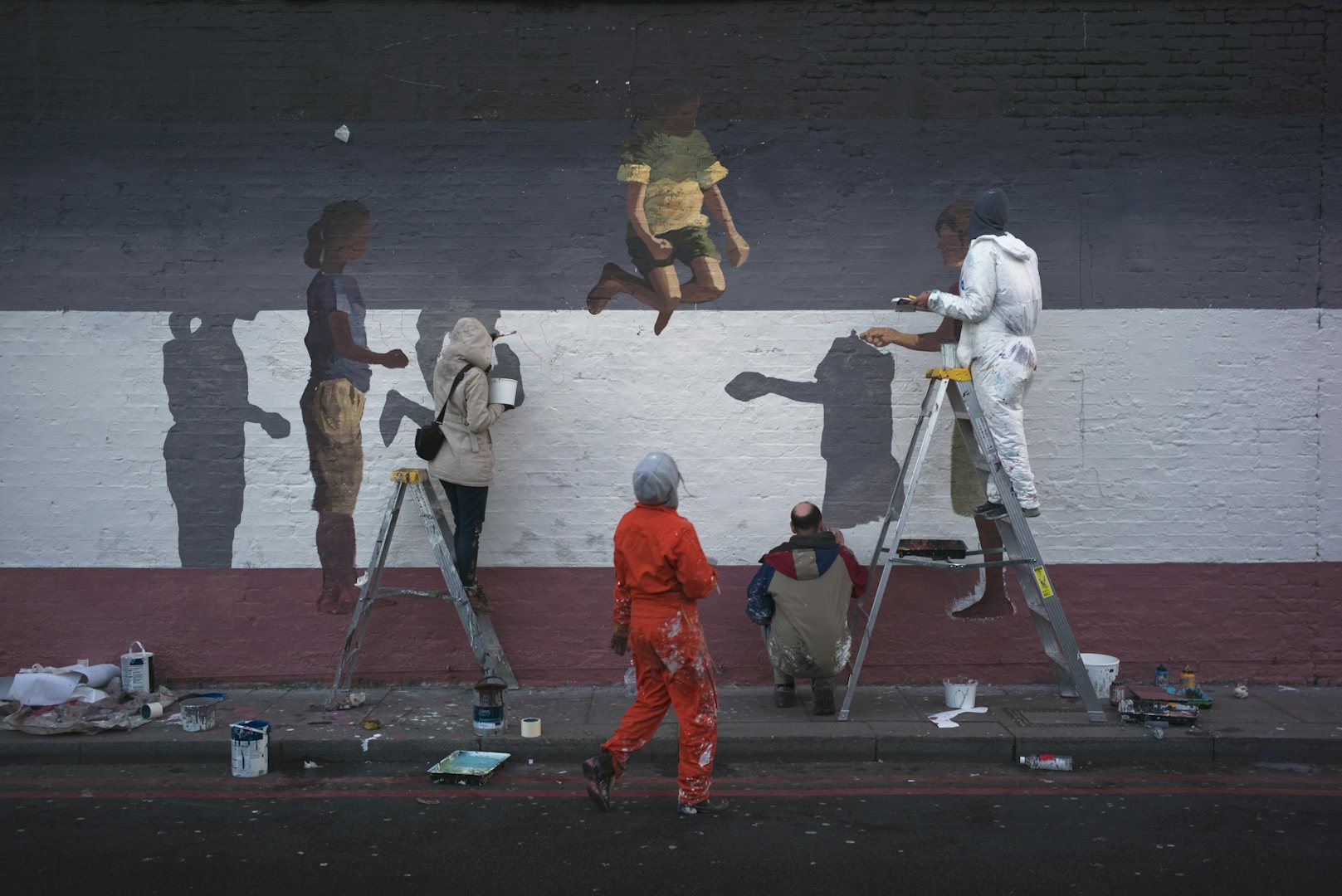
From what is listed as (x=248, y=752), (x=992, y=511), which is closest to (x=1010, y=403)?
(x=992, y=511)

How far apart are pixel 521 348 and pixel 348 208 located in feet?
4.97

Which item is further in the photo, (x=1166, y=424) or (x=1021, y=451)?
(x=1166, y=424)

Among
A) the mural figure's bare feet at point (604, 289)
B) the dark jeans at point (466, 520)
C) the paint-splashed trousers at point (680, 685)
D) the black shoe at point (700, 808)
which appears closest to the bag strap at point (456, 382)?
the dark jeans at point (466, 520)

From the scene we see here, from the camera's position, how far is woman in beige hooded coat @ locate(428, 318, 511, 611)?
291 inches

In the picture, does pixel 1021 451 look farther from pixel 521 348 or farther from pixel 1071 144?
pixel 521 348

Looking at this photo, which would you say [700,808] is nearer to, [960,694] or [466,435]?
[960,694]

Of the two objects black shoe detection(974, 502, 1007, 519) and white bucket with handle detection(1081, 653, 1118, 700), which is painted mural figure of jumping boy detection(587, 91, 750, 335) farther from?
white bucket with handle detection(1081, 653, 1118, 700)

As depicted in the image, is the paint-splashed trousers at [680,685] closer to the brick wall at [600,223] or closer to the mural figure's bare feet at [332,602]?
the brick wall at [600,223]

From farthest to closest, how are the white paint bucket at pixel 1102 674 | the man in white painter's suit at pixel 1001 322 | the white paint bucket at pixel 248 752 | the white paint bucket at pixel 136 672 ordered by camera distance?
the white paint bucket at pixel 136 672
the white paint bucket at pixel 1102 674
the man in white painter's suit at pixel 1001 322
the white paint bucket at pixel 248 752

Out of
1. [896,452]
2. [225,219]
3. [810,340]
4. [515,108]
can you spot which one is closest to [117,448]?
[225,219]

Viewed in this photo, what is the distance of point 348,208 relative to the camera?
7.83 m

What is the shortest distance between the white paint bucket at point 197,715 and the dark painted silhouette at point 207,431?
4.13 ft

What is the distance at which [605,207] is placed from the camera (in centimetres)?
786

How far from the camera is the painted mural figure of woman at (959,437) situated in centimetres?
787
